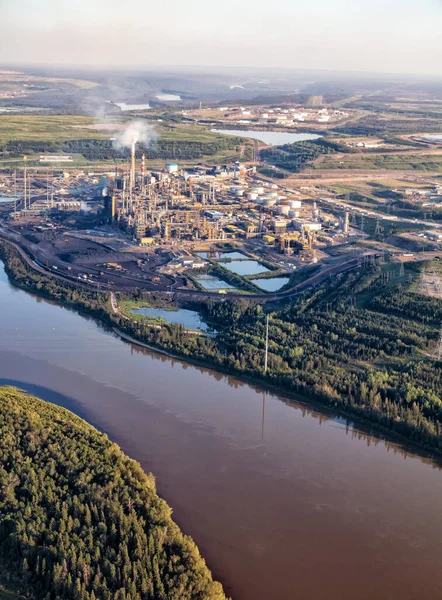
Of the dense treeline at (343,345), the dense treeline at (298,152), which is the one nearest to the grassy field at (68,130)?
the dense treeline at (298,152)

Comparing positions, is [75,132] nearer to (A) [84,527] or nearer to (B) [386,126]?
(B) [386,126]

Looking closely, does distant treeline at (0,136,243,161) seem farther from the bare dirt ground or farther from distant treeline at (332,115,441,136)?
distant treeline at (332,115,441,136)

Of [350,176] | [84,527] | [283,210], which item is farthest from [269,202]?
[84,527]

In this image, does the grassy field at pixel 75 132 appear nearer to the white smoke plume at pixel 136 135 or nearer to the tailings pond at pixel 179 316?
the white smoke plume at pixel 136 135

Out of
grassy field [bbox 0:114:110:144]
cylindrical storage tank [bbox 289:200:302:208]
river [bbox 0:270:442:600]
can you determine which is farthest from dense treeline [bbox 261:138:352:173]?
river [bbox 0:270:442:600]

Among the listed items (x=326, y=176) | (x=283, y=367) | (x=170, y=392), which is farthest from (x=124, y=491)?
(x=326, y=176)

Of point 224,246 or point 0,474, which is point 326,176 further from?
point 0,474

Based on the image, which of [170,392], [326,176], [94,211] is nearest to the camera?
[170,392]
